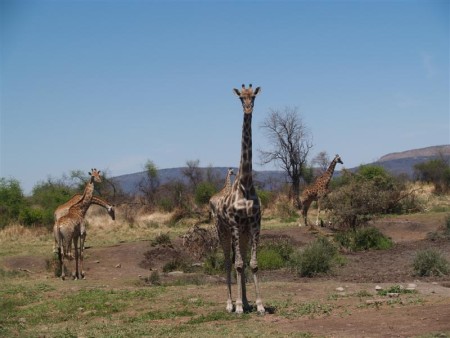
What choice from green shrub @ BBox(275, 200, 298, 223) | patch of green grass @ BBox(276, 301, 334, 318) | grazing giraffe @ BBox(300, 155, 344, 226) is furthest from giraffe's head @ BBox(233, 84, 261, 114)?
green shrub @ BBox(275, 200, 298, 223)

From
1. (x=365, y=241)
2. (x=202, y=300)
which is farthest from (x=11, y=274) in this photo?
(x=365, y=241)


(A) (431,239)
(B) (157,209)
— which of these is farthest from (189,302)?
(B) (157,209)

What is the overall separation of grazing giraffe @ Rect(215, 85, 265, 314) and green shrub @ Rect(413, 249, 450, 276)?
583cm

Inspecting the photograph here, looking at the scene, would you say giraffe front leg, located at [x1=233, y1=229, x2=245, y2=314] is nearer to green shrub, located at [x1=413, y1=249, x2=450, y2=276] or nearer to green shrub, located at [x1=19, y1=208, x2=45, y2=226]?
green shrub, located at [x1=413, y1=249, x2=450, y2=276]

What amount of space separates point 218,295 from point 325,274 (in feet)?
14.0

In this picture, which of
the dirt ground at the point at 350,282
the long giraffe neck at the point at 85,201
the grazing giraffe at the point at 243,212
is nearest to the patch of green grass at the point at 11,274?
the dirt ground at the point at 350,282

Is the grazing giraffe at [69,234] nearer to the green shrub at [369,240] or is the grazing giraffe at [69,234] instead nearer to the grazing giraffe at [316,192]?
the green shrub at [369,240]

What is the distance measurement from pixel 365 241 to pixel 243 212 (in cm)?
1237

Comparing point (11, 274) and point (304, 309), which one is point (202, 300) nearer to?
point (304, 309)

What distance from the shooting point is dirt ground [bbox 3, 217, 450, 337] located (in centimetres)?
953

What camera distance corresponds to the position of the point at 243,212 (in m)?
11.2

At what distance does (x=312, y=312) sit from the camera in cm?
1093

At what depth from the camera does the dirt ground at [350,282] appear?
31.3ft

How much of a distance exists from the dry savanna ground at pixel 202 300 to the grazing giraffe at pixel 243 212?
596mm
